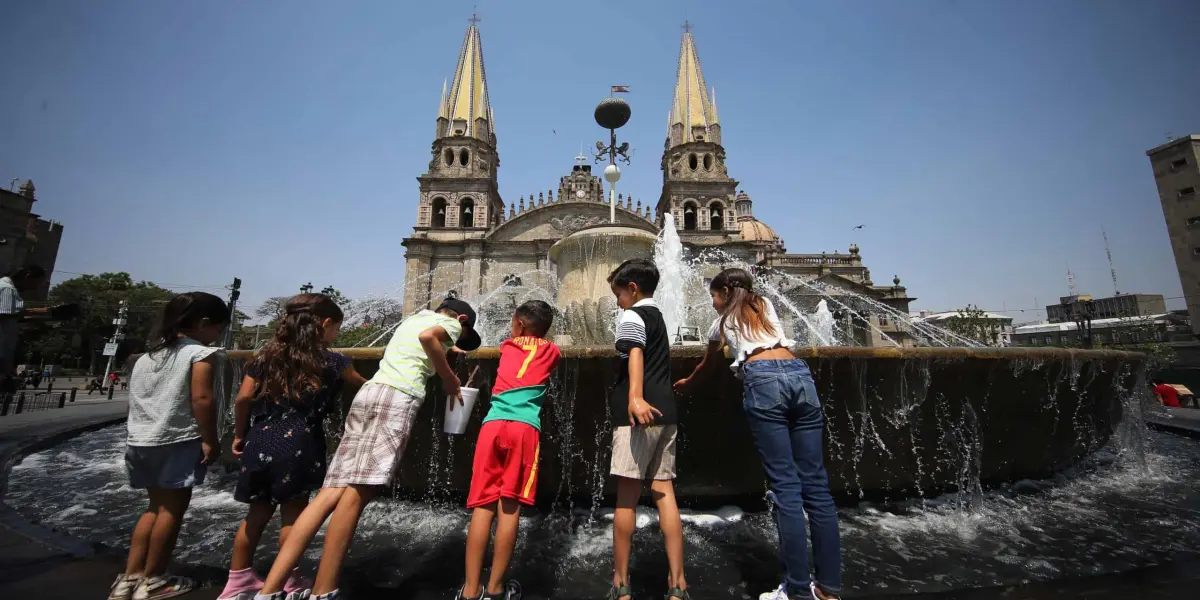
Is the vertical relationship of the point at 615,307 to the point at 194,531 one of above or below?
above

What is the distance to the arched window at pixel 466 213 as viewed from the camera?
1247 inches

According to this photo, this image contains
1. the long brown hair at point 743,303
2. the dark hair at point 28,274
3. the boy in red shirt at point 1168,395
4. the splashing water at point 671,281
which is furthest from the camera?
the boy in red shirt at point 1168,395

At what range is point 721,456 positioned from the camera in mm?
3199

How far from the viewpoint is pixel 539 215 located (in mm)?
32594

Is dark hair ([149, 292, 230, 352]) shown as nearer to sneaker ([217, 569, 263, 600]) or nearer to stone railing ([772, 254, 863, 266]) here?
sneaker ([217, 569, 263, 600])

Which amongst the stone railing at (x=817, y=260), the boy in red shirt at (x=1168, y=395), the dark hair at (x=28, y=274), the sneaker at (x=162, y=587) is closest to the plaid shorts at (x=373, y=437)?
the sneaker at (x=162, y=587)

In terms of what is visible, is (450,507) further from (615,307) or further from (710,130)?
(710,130)

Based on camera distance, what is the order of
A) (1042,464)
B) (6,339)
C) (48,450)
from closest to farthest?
(1042,464)
(6,339)
(48,450)

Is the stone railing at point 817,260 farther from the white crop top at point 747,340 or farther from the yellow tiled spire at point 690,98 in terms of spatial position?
the white crop top at point 747,340

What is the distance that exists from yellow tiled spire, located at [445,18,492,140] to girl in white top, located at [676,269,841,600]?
34.0 meters

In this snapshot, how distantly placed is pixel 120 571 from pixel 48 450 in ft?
18.9

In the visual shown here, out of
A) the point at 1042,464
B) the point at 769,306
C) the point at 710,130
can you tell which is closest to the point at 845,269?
the point at 710,130

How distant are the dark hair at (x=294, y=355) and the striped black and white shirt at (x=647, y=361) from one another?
4.38 ft

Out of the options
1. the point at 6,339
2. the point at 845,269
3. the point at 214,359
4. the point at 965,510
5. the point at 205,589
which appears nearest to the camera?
the point at 205,589
